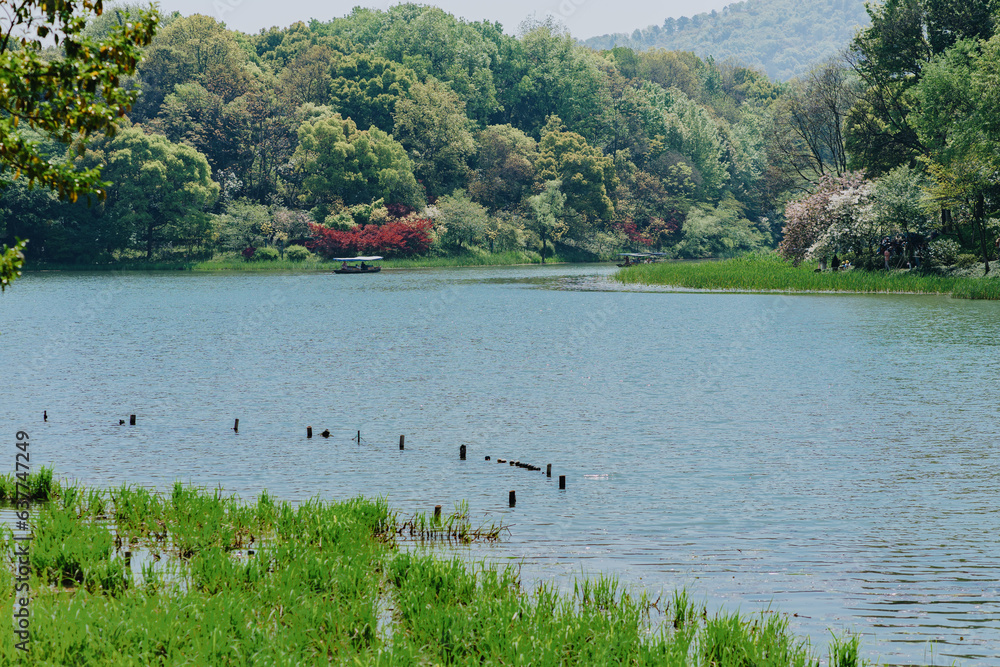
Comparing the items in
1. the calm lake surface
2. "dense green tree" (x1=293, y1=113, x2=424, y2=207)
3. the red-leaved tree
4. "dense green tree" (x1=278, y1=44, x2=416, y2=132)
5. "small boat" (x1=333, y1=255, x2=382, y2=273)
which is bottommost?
the calm lake surface

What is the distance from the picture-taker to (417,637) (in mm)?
7742

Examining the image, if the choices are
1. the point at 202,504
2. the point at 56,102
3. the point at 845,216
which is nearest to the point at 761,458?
the point at 202,504

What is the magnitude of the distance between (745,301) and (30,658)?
5175cm

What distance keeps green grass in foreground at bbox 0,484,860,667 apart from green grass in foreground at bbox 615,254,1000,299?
1931 inches

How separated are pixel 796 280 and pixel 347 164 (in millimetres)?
60216

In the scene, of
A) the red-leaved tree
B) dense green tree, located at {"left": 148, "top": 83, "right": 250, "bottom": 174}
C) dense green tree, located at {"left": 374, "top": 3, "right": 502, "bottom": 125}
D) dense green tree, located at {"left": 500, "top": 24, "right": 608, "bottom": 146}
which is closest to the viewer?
the red-leaved tree

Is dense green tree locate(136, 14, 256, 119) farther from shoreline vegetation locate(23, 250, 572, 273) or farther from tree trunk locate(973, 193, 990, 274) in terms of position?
tree trunk locate(973, 193, 990, 274)

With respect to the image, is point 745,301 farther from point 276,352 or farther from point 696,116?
point 696,116

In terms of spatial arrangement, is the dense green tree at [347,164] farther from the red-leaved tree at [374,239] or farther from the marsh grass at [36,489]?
the marsh grass at [36,489]

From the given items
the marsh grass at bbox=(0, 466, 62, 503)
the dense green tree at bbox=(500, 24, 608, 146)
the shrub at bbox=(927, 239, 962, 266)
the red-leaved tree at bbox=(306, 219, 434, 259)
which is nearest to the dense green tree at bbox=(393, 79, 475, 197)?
the red-leaved tree at bbox=(306, 219, 434, 259)

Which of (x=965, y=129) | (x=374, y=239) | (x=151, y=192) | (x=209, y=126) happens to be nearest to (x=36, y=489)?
(x=965, y=129)

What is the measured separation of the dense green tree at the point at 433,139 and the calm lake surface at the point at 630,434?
76.3 m

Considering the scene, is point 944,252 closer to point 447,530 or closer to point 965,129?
point 965,129

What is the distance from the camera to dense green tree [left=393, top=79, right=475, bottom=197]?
118 metres
